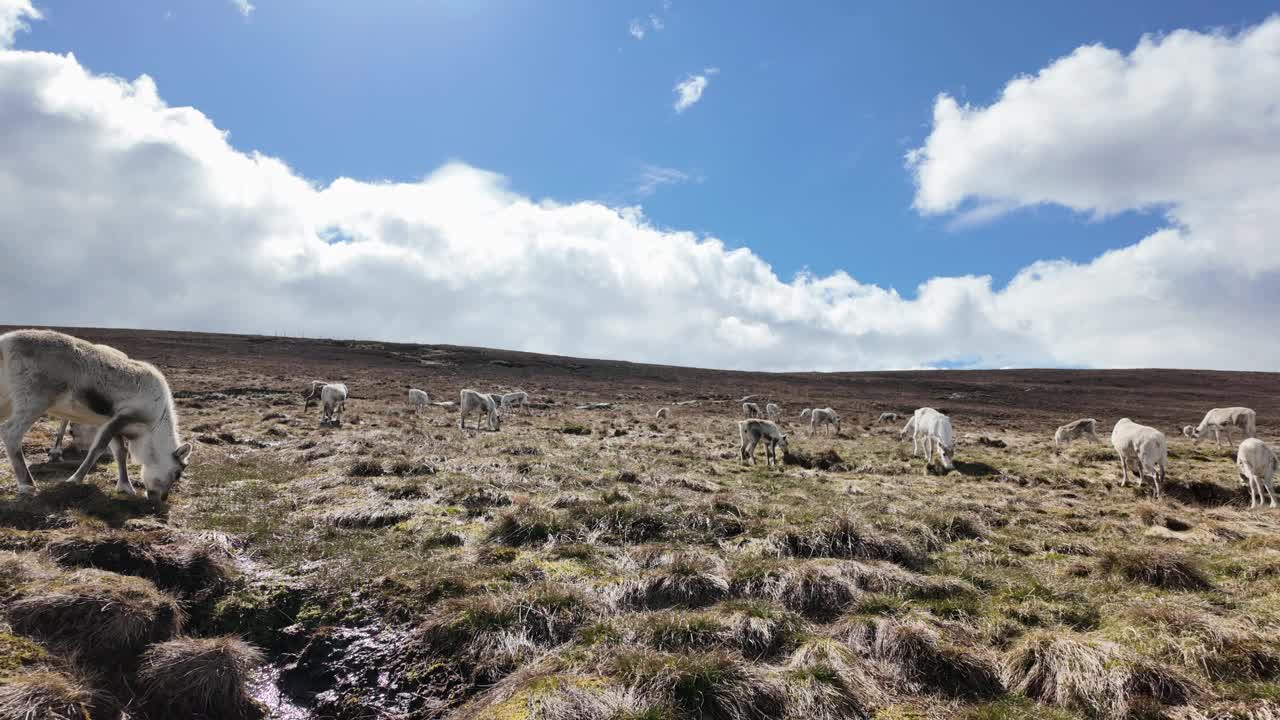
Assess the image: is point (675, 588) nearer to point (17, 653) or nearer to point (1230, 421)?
Result: point (17, 653)

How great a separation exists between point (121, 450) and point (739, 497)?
37.1 ft

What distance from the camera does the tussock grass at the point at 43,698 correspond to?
373 cm

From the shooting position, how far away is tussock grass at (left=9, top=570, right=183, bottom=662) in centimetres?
478

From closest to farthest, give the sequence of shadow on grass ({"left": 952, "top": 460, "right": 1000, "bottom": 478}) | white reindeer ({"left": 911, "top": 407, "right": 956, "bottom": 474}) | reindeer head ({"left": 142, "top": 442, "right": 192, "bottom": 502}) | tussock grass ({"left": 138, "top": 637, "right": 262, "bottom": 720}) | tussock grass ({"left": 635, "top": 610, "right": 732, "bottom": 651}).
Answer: tussock grass ({"left": 138, "top": 637, "right": 262, "bottom": 720})
tussock grass ({"left": 635, "top": 610, "right": 732, "bottom": 651})
reindeer head ({"left": 142, "top": 442, "right": 192, "bottom": 502})
shadow on grass ({"left": 952, "top": 460, "right": 1000, "bottom": 478})
white reindeer ({"left": 911, "top": 407, "right": 956, "bottom": 474})

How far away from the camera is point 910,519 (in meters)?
10.6

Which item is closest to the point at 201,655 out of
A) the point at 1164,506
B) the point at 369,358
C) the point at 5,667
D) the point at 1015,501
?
the point at 5,667

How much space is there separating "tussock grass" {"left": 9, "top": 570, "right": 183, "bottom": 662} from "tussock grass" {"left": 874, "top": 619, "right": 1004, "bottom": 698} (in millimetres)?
6812

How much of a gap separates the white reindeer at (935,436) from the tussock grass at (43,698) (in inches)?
776

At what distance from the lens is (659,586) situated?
705 centimetres

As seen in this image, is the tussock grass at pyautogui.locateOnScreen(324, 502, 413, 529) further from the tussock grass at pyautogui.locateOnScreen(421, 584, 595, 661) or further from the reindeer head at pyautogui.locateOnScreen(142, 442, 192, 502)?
the tussock grass at pyautogui.locateOnScreen(421, 584, 595, 661)

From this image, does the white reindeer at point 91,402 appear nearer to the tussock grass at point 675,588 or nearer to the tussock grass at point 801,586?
the tussock grass at point 675,588

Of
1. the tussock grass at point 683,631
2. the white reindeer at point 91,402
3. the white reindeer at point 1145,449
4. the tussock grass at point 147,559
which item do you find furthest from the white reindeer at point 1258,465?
the white reindeer at point 91,402

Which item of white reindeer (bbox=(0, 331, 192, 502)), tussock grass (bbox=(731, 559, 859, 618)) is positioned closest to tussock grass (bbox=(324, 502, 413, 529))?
white reindeer (bbox=(0, 331, 192, 502))

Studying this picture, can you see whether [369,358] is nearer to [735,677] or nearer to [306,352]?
[306,352]
